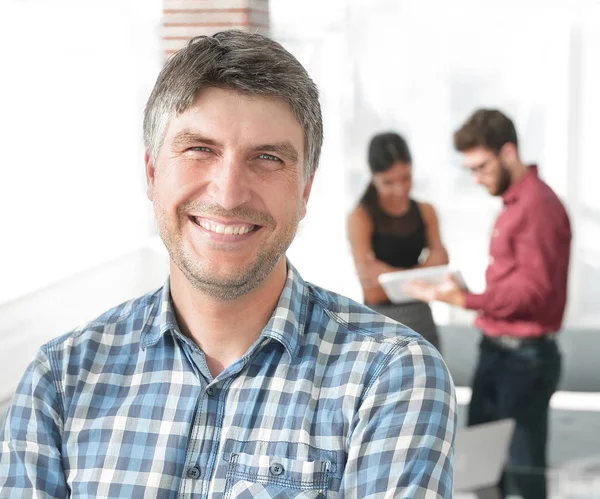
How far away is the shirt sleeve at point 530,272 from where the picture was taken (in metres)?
3.04

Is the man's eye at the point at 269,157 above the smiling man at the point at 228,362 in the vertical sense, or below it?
above

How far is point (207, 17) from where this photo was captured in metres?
3.68

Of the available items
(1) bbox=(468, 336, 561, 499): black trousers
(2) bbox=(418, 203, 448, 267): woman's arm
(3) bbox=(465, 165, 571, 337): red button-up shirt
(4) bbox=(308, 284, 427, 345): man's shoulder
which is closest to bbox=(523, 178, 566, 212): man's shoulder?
(3) bbox=(465, 165, 571, 337): red button-up shirt

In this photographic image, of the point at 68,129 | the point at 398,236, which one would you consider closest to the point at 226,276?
the point at 398,236

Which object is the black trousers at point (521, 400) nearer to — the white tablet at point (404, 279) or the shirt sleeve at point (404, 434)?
the white tablet at point (404, 279)

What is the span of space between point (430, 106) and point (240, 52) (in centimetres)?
232

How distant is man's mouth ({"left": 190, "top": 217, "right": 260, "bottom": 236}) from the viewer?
114 cm

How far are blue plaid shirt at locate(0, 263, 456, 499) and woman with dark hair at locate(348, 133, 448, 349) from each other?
206 cm

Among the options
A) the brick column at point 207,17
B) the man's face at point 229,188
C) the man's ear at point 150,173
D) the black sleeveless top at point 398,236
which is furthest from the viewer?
the brick column at point 207,17

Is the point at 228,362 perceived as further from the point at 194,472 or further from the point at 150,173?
the point at 150,173

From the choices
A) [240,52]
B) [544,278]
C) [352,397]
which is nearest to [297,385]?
[352,397]

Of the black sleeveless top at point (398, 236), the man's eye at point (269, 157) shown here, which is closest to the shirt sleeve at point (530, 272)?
the black sleeveless top at point (398, 236)

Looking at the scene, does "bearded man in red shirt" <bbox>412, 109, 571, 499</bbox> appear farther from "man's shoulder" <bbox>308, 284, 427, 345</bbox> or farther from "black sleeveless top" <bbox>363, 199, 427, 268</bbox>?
"man's shoulder" <bbox>308, 284, 427, 345</bbox>

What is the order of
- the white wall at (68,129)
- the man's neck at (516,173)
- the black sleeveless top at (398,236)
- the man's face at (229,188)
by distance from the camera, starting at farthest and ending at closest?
the white wall at (68,129)
the black sleeveless top at (398,236)
the man's neck at (516,173)
the man's face at (229,188)
